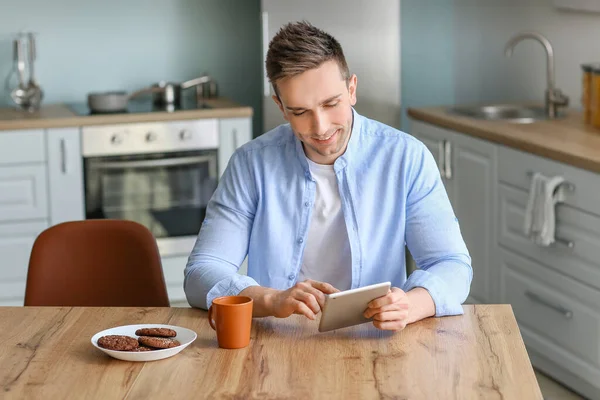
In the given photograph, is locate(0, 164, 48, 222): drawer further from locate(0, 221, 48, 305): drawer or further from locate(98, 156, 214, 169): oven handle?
locate(98, 156, 214, 169): oven handle

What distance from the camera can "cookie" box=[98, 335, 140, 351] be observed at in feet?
5.99

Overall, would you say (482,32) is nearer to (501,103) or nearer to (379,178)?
(501,103)

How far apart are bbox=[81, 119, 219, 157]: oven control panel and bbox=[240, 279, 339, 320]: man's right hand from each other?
2434 millimetres

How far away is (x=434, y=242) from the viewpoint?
2211 mm

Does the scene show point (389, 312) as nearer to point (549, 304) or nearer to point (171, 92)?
point (549, 304)

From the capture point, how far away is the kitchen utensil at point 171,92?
15.2 feet

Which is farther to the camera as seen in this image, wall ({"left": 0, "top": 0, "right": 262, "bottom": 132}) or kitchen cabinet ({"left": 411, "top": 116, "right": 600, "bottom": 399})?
wall ({"left": 0, "top": 0, "right": 262, "bottom": 132})

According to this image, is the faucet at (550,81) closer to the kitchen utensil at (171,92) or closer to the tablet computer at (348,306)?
the kitchen utensil at (171,92)

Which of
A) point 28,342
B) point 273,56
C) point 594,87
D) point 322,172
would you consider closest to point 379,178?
point 322,172

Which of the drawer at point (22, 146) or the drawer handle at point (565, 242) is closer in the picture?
the drawer handle at point (565, 242)

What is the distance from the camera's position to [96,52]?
189 inches

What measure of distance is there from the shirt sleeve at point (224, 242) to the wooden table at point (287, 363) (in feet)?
0.30

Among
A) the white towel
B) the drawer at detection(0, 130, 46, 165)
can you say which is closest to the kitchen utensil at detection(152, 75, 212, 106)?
the drawer at detection(0, 130, 46, 165)

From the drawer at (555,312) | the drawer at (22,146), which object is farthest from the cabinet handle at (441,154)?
the drawer at (22,146)
